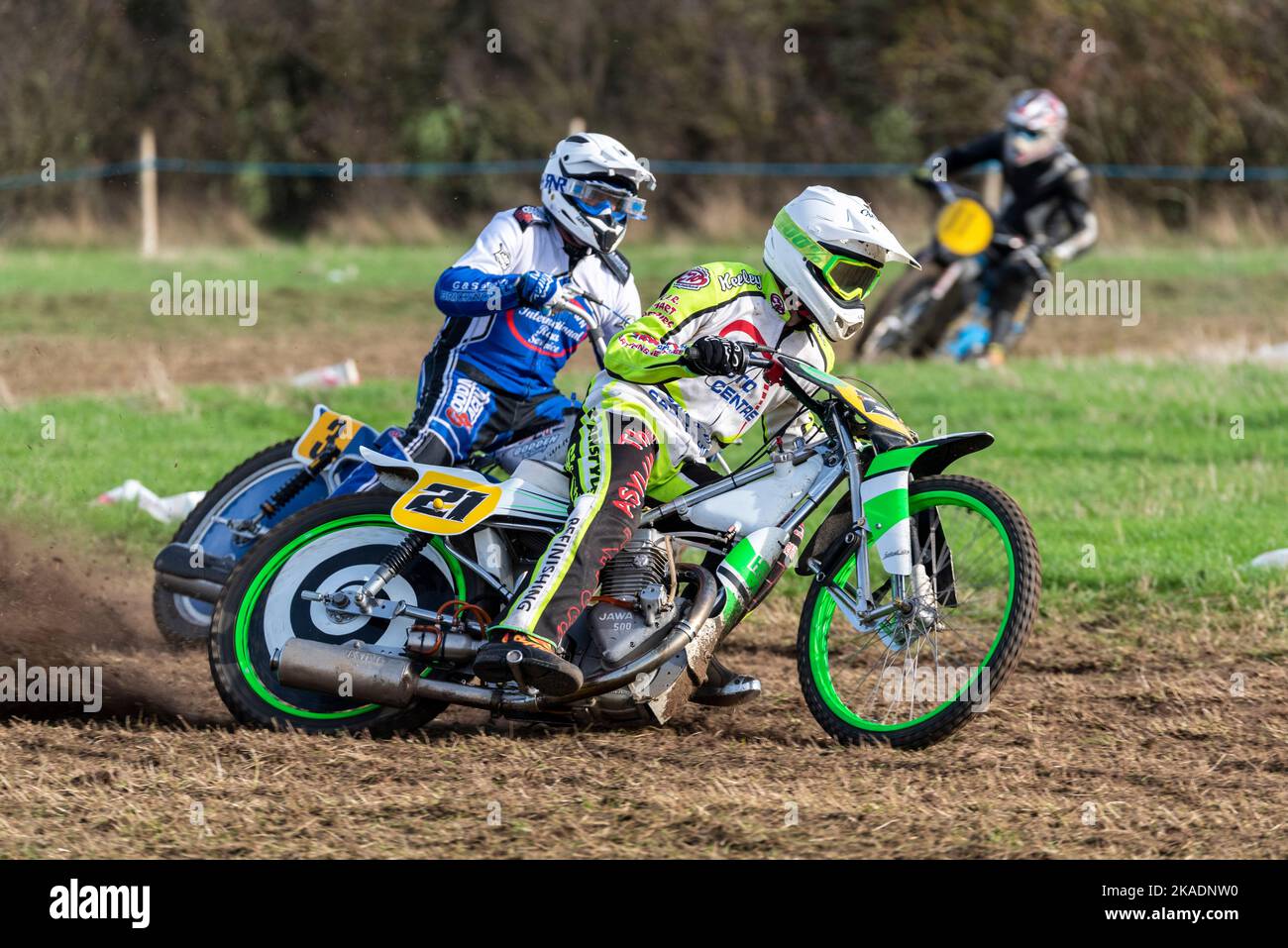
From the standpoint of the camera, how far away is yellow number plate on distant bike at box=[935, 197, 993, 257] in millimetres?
14758

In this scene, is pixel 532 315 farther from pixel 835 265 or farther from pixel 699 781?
A: pixel 699 781

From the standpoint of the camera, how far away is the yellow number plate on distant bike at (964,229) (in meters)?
14.8

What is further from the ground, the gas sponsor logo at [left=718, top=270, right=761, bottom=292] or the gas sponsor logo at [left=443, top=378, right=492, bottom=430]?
the gas sponsor logo at [left=718, top=270, right=761, bottom=292]

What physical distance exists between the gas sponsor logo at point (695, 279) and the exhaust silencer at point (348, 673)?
65.6 inches

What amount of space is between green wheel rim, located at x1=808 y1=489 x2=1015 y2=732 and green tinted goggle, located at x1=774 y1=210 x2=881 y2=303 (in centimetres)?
79

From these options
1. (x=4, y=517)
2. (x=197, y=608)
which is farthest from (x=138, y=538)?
(x=197, y=608)

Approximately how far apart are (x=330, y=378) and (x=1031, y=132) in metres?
7.05

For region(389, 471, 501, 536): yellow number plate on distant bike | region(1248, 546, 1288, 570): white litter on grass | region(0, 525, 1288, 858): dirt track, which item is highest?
region(389, 471, 501, 536): yellow number plate on distant bike

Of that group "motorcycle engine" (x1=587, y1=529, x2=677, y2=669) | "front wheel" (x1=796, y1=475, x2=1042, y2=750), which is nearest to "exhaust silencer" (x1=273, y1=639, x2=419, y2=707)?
"motorcycle engine" (x1=587, y1=529, x2=677, y2=669)

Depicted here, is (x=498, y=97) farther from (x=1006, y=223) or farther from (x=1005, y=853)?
(x=1005, y=853)

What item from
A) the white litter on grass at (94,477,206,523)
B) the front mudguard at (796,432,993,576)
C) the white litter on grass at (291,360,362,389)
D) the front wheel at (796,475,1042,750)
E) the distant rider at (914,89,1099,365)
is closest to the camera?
the front wheel at (796,475,1042,750)

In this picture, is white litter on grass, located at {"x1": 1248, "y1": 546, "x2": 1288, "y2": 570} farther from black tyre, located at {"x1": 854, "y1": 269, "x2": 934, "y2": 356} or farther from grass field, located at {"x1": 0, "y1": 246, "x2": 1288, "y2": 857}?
black tyre, located at {"x1": 854, "y1": 269, "x2": 934, "y2": 356}

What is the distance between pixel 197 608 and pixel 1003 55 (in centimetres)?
2520

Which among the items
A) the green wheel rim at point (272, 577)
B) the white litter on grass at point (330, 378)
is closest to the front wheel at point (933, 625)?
the green wheel rim at point (272, 577)
